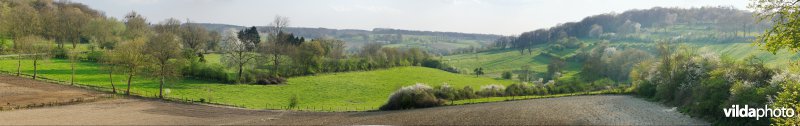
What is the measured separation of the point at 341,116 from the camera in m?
46.7

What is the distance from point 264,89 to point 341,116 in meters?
29.7

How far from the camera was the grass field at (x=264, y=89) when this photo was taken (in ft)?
203

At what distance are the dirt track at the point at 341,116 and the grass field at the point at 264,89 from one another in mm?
9164

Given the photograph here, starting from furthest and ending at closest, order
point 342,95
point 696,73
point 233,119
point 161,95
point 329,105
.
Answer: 1. point 342,95
2. point 329,105
3. point 161,95
4. point 696,73
5. point 233,119

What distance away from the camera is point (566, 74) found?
13162 cm

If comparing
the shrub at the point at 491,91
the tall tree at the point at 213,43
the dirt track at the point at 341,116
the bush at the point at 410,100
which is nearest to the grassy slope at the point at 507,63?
the tall tree at the point at 213,43

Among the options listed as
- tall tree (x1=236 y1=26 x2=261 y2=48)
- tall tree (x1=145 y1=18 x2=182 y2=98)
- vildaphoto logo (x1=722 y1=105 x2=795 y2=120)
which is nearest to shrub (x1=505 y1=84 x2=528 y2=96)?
vildaphoto logo (x1=722 y1=105 x2=795 y2=120)

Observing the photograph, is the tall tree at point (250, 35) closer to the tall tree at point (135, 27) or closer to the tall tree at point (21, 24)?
the tall tree at point (135, 27)

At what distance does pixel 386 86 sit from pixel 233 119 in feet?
147

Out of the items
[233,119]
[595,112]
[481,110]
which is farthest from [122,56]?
[595,112]

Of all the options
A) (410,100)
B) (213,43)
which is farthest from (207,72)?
(213,43)

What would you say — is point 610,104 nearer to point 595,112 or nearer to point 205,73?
point 595,112

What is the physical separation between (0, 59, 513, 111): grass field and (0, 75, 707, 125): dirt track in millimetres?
9164

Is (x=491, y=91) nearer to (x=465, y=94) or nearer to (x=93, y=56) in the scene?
(x=465, y=94)
